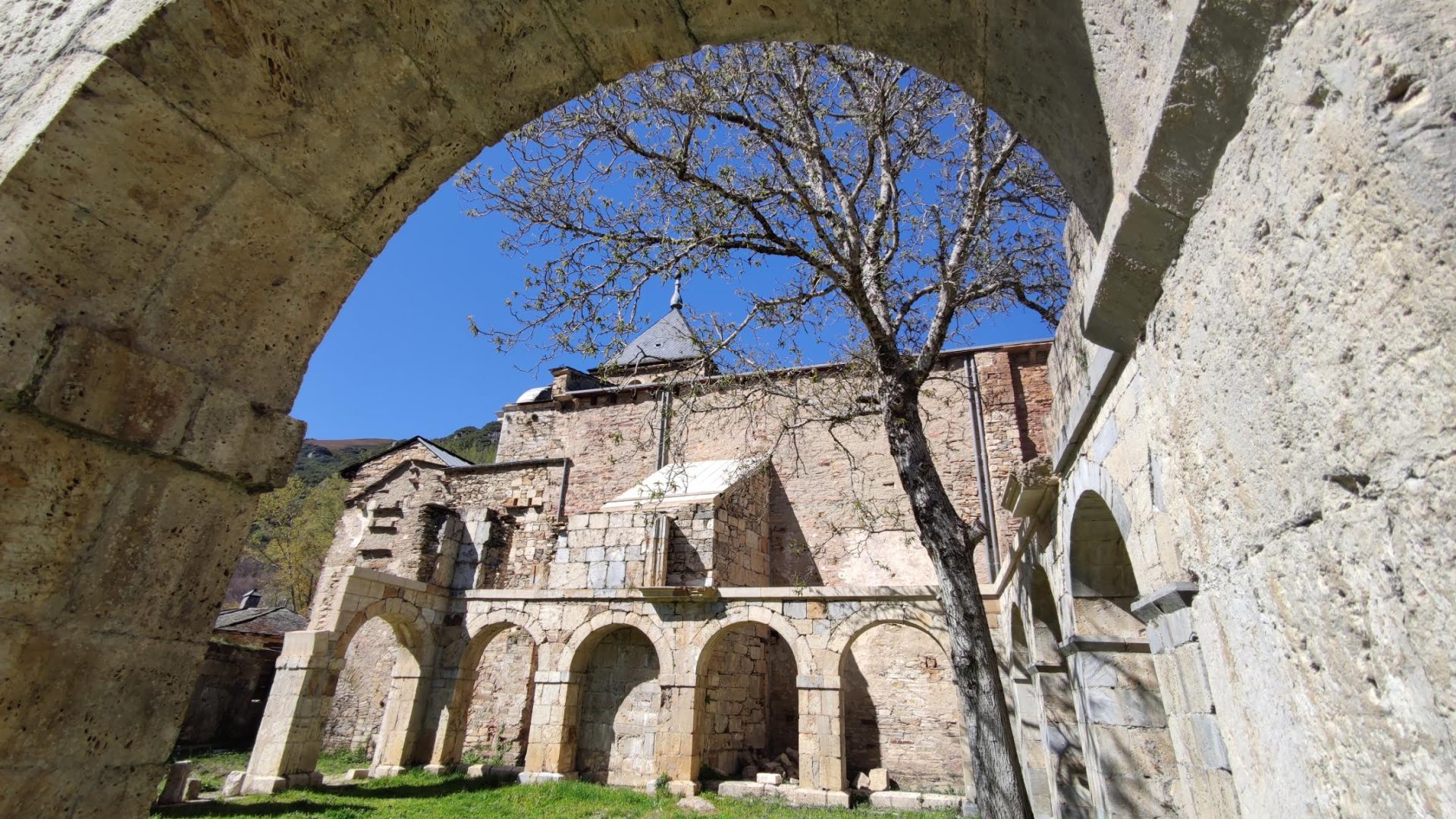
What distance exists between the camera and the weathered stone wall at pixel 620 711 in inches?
451

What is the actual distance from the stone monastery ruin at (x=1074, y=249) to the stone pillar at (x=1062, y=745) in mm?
4200

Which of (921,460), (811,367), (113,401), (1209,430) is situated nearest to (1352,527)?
(1209,430)

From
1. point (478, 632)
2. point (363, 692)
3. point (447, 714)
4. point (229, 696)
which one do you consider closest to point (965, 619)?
point (478, 632)

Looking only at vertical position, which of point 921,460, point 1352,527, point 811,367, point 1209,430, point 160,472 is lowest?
point 1352,527

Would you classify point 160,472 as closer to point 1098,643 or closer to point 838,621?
point 1098,643

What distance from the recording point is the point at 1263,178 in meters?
1.25

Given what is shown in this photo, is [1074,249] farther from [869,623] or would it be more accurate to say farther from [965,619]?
[869,623]

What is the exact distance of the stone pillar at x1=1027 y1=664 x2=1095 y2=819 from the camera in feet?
21.2

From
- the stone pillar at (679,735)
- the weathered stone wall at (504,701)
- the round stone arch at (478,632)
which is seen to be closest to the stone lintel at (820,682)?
the stone pillar at (679,735)

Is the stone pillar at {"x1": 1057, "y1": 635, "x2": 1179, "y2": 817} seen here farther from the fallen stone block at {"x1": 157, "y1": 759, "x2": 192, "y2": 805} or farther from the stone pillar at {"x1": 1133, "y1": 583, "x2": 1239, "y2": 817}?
the fallen stone block at {"x1": 157, "y1": 759, "x2": 192, "y2": 805}

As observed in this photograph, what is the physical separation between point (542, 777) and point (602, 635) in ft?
7.48

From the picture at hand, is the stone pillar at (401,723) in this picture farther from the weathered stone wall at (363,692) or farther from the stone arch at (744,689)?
the stone arch at (744,689)

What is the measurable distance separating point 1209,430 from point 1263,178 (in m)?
0.57

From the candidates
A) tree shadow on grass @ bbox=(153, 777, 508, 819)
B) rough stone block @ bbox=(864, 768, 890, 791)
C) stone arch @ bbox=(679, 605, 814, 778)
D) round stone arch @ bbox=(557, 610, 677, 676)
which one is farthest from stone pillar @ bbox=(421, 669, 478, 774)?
rough stone block @ bbox=(864, 768, 890, 791)
